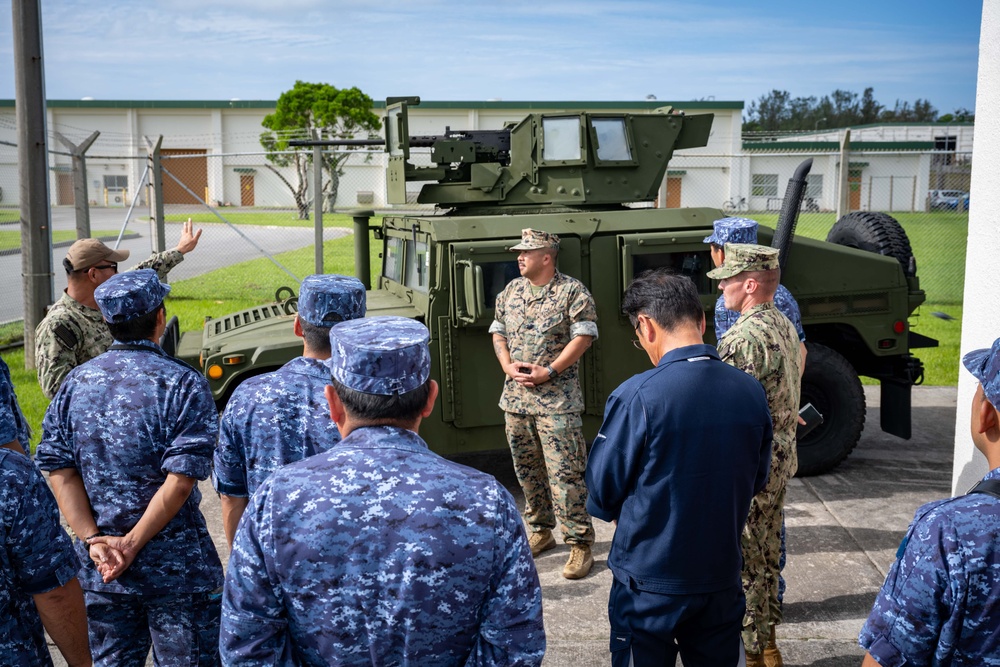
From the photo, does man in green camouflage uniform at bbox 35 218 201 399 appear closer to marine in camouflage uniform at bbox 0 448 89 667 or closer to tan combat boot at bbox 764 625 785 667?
marine in camouflage uniform at bbox 0 448 89 667

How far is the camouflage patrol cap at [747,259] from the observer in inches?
147

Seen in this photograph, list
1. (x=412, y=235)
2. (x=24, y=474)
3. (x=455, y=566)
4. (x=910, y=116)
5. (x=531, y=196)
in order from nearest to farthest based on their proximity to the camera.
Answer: (x=455, y=566)
(x=24, y=474)
(x=412, y=235)
(x=531, y=196)
(x=910, y=116)

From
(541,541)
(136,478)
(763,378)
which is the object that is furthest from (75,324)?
(763,378)

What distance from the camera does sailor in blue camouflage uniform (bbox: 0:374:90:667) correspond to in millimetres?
2314

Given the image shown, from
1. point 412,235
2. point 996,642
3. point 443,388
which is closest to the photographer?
point 996,642

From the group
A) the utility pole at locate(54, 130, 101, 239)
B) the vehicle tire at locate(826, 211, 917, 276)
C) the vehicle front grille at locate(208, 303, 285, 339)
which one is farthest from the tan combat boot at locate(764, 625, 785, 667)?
the utility pole at locate(54, 130, 101, 239)

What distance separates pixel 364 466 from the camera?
5.83 ft

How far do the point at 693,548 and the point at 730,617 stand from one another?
30 centimetres

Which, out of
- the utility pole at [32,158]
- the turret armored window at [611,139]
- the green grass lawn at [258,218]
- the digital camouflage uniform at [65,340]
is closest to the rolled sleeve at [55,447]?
the digital camouflage uniform at [65,340]

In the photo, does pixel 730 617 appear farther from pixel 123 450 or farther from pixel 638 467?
pixel 123 450

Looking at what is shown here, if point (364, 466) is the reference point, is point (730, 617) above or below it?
below

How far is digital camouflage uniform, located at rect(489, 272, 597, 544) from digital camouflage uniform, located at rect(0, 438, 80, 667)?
294 cm

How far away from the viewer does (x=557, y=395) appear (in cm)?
506

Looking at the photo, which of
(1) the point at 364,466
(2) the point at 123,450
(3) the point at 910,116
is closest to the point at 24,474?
(2) the point at 123,450
